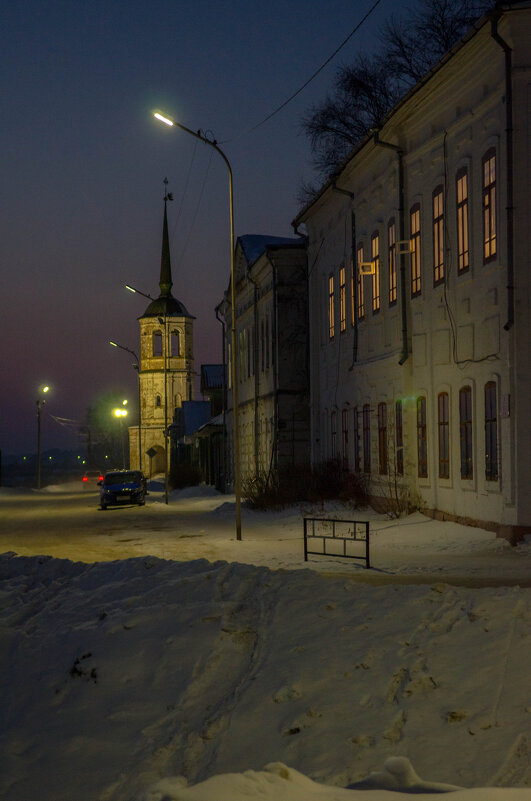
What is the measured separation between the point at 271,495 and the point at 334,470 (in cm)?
282

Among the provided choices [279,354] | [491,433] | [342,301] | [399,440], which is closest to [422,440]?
[399,440]

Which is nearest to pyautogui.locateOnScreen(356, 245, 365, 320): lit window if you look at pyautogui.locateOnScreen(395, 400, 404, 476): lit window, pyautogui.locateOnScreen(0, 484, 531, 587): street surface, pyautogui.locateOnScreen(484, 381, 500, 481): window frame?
pyautogui.locateOnScreen(395, 400, 404, 476): lit window

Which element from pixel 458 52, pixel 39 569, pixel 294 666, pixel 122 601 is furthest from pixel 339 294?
pixel 294 666

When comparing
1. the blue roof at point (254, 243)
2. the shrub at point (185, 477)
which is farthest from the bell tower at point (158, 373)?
the blue roof at point (254, 243)

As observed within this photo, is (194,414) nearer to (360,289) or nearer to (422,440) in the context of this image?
(360,289)

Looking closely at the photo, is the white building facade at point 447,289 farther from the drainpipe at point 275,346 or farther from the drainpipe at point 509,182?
the drainpipe at point 275,346

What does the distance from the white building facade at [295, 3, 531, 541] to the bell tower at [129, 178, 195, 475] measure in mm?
64735

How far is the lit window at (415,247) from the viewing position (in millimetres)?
24359

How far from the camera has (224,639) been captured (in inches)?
415

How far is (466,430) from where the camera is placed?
21312mm

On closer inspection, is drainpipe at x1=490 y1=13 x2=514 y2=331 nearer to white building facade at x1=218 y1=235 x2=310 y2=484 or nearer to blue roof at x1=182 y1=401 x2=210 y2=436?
white building facade at x1=218 y1=235 x2=310 y2=484

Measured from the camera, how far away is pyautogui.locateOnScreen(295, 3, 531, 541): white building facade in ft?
60.6

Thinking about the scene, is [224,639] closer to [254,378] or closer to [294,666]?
[294,666]

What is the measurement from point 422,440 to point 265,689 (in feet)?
50.9
